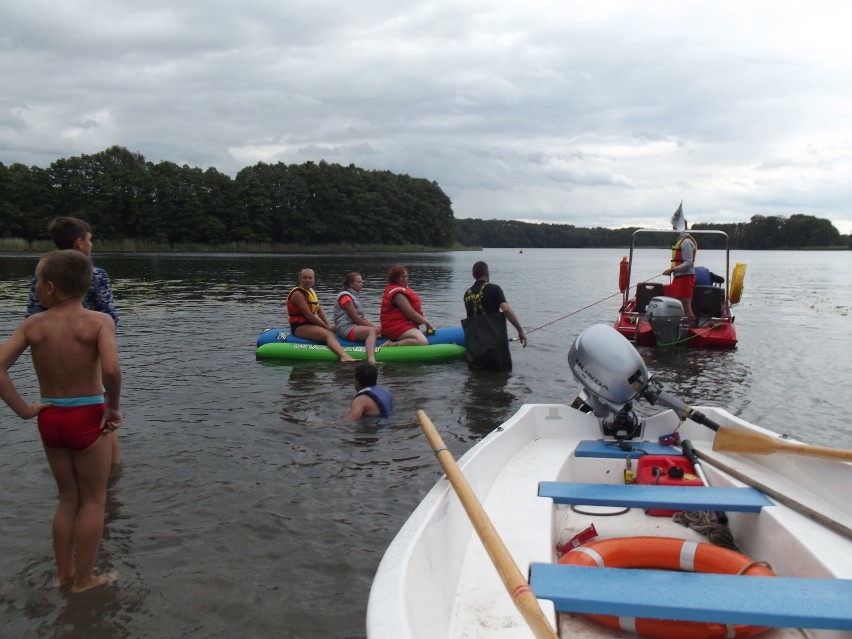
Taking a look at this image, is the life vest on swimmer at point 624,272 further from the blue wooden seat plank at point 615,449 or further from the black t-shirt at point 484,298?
the blue wooden seat plank at point 615,449

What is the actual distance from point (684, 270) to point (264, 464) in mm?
9467

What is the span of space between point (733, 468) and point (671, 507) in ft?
3.59

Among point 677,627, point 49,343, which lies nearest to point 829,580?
point 677,627

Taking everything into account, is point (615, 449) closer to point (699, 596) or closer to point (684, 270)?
point (699, 596)

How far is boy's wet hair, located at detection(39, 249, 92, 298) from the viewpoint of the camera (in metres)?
3.46

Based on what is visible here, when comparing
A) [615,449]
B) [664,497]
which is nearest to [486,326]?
[615,449]

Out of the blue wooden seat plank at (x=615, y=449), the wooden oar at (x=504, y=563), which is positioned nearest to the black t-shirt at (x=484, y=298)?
the blue wooden seat plank at (x=615, y=449)

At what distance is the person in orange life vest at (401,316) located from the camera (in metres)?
10.8

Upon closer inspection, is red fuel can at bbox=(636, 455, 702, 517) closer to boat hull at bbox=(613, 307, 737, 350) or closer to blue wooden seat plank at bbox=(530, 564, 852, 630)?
blue wooden seat plank at bbox=(530, 564, 852, 630)

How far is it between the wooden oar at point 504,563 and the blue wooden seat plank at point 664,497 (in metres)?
0.84

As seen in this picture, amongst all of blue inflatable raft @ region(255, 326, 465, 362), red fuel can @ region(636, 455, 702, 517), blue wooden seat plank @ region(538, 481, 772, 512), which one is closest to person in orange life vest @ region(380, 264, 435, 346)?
blue inflatable raft @ region(255, 326, 465, 362)

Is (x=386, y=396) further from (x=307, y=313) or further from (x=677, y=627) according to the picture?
(x=677, y=627)

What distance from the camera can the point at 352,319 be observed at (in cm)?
1108

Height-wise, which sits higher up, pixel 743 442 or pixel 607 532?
pixel 743 442
